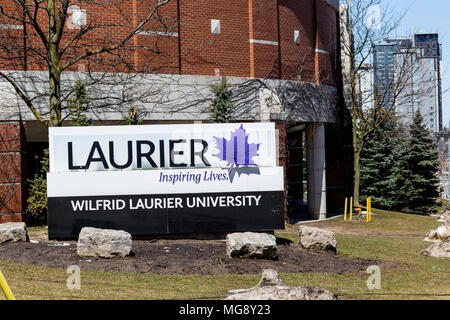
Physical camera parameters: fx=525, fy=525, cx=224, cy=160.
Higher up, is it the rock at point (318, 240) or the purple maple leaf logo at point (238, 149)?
the purple maple leaf logo at point (238, 149)

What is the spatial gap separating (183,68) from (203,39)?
1747mm

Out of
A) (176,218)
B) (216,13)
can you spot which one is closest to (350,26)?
(216,13)

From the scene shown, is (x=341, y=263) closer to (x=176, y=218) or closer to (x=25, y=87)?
(x=176, y=218)

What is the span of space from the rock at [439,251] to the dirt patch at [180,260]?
10.5 ft

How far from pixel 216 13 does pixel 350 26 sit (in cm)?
1255

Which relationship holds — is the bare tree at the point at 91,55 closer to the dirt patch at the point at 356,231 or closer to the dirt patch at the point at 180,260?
the dirt patch at the point at 180,260

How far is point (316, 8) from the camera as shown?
29.5 metres

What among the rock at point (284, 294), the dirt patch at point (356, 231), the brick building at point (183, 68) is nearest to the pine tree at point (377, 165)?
the brick building at point (183, 68)

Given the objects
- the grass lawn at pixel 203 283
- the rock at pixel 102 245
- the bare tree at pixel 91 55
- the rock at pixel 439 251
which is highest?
the bare tree at pixel 91 55

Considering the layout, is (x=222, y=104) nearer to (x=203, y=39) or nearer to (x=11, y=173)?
(x=203, y=39)

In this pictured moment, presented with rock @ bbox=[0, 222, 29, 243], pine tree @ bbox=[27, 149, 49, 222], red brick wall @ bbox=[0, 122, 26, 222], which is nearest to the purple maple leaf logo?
rock @ bbox=[0, 222, 29, 243]

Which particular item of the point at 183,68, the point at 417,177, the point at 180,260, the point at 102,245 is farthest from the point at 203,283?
the point at 417,177

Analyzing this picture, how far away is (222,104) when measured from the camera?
23000 millimetres

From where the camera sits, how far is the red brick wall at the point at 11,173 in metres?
20.1
